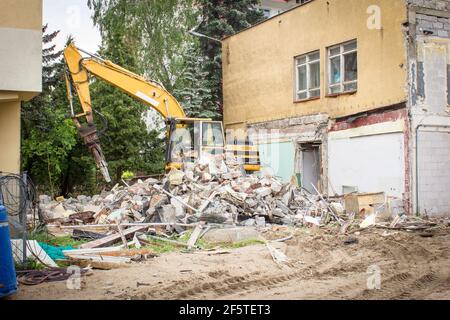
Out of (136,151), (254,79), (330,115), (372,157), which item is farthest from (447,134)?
(136,151)

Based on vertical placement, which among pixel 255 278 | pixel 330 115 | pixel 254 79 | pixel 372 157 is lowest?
pixel 255 278

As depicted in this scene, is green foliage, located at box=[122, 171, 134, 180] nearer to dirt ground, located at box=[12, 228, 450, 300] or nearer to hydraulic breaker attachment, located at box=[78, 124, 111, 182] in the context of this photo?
hydraulic breaker attachment, located at box=[78, 124, 111, 182]

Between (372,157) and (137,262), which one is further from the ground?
(372,157)

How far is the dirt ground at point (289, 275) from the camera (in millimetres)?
7070

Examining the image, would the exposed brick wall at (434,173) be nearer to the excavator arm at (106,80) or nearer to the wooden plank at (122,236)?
the excavator arm at (106,80)

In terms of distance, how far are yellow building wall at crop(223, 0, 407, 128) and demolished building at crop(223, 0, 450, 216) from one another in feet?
0.13

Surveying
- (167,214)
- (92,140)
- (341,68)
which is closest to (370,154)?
(341,68)

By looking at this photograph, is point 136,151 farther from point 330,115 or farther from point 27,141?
point 330,115

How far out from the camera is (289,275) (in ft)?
27.7

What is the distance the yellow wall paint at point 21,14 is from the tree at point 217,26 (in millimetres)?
16195

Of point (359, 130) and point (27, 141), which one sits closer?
point (359, 130)

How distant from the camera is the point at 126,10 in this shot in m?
28.9
